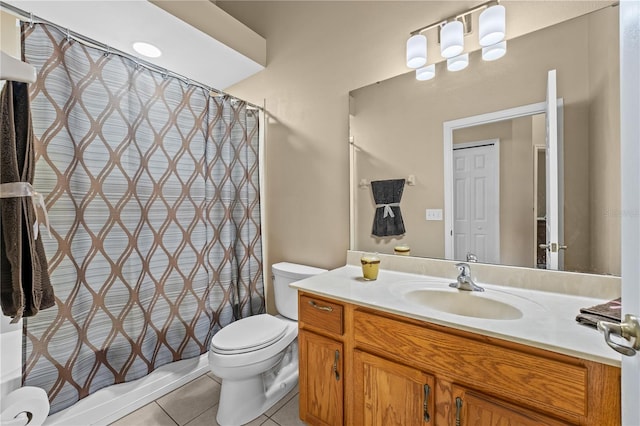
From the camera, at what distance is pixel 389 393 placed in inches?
44.0

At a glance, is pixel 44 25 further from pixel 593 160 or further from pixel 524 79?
pixel 593 160

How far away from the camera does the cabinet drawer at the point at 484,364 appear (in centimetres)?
78

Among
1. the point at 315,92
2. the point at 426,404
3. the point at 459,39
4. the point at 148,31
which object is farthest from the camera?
the point at 315,92

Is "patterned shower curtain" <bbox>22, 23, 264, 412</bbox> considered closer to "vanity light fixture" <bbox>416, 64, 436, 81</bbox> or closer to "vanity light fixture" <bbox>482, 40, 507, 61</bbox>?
"vanity light fixture" <bbox>416, 64, 436, 81</bbox>

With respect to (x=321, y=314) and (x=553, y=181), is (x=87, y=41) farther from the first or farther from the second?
(x=553, y=181)

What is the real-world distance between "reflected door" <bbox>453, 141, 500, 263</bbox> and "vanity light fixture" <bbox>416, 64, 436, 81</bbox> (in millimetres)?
421

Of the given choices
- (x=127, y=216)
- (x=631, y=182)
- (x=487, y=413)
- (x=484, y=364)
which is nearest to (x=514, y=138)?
(x=631, y=182)

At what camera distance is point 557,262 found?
1237 millimetres

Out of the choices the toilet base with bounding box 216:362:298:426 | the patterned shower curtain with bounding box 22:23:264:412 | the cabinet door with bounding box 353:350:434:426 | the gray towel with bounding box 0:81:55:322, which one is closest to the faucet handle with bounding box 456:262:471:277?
the cabinet door with bounding box 353:350:434:426

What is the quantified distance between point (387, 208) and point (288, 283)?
0.86m

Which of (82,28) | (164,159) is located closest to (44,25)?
(82,28)

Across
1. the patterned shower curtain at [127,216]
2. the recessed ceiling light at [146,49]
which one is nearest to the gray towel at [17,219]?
the patterned shower curtain at [127,216]

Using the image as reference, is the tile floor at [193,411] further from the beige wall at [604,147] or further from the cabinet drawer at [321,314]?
the beige wall at [604,147]

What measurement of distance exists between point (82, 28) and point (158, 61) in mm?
453
